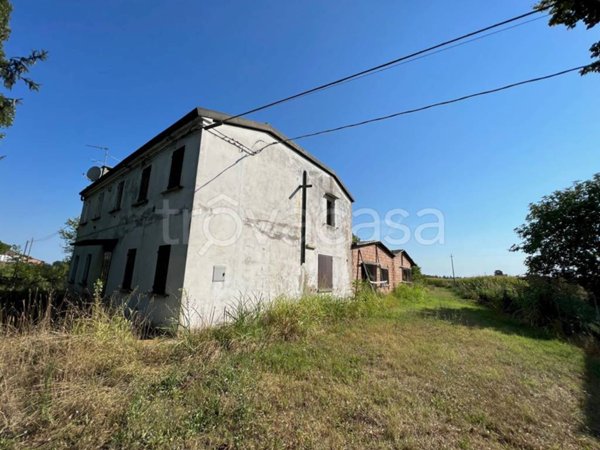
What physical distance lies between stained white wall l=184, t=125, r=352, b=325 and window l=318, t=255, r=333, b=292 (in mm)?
324

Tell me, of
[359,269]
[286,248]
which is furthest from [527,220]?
[286,248]

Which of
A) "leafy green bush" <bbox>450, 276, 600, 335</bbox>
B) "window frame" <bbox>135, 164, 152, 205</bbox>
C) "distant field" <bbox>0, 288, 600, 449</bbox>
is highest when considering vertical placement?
"window frame" <bbox>135, 164, 152, 205</bbox>

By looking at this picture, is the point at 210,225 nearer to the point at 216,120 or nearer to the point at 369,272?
the point at 216,120

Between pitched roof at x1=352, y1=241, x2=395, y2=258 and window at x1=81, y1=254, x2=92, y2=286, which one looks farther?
pitched roof at x1=352, y1=241, x2=395, y2=258

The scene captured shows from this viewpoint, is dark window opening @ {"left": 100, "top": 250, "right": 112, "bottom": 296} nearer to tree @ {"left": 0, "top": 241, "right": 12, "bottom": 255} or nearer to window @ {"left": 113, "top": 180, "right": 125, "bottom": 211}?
window @ {"left": 113, "top": 180, "right": 125, "bottom": 211}

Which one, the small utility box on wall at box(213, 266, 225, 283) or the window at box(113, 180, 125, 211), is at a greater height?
the window at box(113, 180, 125, 211)

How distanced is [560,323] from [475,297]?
9.73 metres

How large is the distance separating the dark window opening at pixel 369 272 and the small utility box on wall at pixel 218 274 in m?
8.53

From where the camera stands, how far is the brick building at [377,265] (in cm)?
1354

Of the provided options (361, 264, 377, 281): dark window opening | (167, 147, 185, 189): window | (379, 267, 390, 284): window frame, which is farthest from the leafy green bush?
(167, 147, 185, 189): window

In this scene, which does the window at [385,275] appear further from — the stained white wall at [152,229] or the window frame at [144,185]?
the window frame at [144,185]

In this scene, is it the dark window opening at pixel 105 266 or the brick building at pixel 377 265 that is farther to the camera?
the brick building at pixel 377 265

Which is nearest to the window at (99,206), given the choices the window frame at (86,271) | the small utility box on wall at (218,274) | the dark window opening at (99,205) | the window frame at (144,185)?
the dark window opening at (99,205)

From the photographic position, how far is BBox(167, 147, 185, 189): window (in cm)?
772
